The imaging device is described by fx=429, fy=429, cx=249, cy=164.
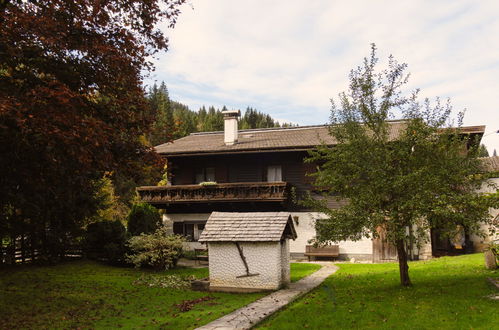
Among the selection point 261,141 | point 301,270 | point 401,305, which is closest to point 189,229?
point 261,141

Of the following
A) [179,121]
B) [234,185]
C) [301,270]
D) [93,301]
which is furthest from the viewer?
[179,121]

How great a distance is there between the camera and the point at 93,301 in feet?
43.7

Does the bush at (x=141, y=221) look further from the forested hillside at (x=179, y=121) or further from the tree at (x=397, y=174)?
the tree at (x=397, y=174)

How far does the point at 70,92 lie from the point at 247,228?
852cm

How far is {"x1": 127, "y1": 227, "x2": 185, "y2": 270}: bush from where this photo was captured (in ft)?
63.8

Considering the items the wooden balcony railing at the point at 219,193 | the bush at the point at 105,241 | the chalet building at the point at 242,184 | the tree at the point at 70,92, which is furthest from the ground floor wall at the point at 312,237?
the tree at the point at 70,92

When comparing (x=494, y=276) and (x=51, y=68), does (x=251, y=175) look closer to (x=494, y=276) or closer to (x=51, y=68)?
(x=494, y=276)

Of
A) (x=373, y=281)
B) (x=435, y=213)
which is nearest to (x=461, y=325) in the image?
(x=435, y=213)

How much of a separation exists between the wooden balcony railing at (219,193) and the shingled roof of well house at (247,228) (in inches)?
347

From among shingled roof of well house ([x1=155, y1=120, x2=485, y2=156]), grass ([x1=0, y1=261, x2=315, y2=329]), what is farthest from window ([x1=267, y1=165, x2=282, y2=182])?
grass ([x1=0, y1=261, x2=315, y2=329])

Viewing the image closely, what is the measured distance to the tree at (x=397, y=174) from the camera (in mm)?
12133

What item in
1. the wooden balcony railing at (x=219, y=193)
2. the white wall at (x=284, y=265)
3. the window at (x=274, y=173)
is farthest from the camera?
the window at (x=274, y=173)

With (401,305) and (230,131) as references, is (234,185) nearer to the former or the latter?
(230,131)

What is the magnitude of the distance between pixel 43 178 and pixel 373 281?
11.8m
